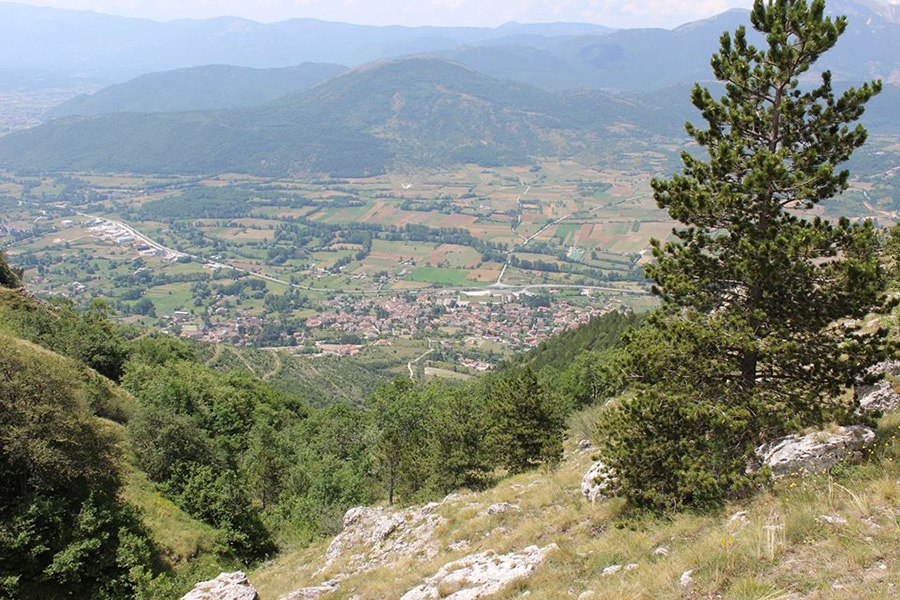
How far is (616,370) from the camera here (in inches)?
485

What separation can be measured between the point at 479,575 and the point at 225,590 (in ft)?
22.5

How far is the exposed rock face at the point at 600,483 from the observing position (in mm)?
12372

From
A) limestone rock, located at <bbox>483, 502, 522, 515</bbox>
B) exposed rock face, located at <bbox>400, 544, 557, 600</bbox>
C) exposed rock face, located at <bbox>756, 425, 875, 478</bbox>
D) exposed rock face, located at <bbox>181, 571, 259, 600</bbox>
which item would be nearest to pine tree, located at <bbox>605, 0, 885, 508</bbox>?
exposed rock face, located at <bbox>756, 425, 875, 478</bbox>

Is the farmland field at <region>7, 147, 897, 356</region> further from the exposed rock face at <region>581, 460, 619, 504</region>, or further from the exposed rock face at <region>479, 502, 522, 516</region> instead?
the exposed rock face at <region>581, 460, 619, 504</region>

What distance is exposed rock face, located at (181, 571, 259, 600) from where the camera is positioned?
1388cm

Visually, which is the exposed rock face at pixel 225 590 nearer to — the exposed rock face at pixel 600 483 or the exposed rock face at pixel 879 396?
the exposed rock face at pixel 600 483

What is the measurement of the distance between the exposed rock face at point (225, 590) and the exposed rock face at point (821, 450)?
12544 millimetres

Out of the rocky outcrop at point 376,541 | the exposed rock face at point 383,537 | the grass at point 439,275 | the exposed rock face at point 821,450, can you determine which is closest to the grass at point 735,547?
the exposed rock face at point 821,450

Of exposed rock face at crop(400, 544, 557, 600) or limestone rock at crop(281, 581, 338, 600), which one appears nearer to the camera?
exposed rock face at crop(400, 544, 557, 600)

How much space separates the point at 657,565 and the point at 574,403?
35656 mm

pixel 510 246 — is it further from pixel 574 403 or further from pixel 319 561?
pixel 319 561

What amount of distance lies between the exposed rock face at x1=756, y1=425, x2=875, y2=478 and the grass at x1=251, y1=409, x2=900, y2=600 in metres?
0.24

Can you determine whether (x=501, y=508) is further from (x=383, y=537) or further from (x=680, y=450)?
(x=680, y=450)

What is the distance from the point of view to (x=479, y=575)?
39.6 feet
